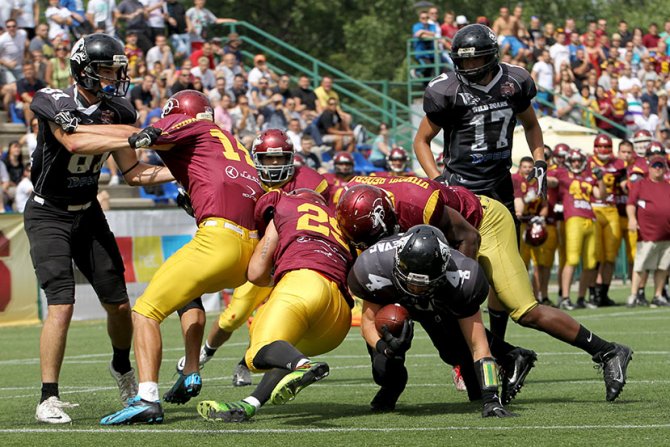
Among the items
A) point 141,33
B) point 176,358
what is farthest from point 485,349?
point 141,33

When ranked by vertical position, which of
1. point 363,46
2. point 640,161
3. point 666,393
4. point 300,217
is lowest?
point 363,46

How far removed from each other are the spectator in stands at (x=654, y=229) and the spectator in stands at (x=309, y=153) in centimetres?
468

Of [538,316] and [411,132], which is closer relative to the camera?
[538,316]

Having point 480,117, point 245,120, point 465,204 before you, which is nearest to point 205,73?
point 245,120

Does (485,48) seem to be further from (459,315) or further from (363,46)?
(363,46)

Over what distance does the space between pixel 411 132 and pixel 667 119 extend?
5210 millimetres

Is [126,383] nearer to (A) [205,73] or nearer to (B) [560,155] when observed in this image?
(B) [560,155]

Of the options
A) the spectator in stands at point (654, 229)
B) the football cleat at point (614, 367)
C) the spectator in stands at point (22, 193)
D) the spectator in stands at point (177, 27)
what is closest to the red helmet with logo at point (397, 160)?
the spectator in stands at point (654, 229)

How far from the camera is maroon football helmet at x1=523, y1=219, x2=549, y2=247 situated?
1612 cm

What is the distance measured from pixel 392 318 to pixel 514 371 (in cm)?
130

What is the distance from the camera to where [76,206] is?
25.4 ft

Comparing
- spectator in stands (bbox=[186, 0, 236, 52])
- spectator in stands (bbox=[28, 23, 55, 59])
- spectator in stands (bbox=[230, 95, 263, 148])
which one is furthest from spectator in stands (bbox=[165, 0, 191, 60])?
spectator in stands (bbox=[28, 23, 55, 59])

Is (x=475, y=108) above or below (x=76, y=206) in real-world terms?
above

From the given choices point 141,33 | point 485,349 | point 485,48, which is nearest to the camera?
point 485,349
